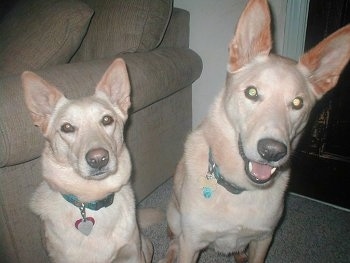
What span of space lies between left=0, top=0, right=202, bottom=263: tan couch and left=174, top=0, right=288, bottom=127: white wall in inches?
5.6

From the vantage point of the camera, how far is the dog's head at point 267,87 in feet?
4.58

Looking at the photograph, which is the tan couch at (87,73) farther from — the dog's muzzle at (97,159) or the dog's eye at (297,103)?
the dog's eye at (297,103)

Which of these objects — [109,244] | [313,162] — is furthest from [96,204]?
[313,162]

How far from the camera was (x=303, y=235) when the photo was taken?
2.52 metres

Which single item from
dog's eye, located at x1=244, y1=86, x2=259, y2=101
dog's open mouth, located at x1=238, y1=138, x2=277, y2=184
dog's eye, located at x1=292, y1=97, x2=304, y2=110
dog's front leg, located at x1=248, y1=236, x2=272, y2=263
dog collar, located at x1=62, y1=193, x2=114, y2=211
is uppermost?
dog's eye, located at x1=244, y1=86, x2=259, y2=101

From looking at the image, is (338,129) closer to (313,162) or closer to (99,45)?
(313,162)

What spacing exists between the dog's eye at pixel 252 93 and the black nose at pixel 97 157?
779mm

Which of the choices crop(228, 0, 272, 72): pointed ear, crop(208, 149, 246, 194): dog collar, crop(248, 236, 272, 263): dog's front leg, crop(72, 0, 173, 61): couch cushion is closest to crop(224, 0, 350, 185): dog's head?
crop(228, 0, 272, 72): pointed ear

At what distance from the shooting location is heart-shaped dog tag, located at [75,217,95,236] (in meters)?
1.60

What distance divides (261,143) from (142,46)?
140 cm

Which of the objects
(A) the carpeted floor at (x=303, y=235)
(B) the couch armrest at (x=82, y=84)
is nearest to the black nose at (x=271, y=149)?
(B) the couch armrest at (x=82, y=84)

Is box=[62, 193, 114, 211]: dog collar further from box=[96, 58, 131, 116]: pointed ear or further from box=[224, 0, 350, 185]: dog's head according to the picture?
box=[224, 0, 350, 185]: dog's head

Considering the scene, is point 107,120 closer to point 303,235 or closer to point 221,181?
point 221,181

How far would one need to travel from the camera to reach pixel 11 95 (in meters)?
1.52
